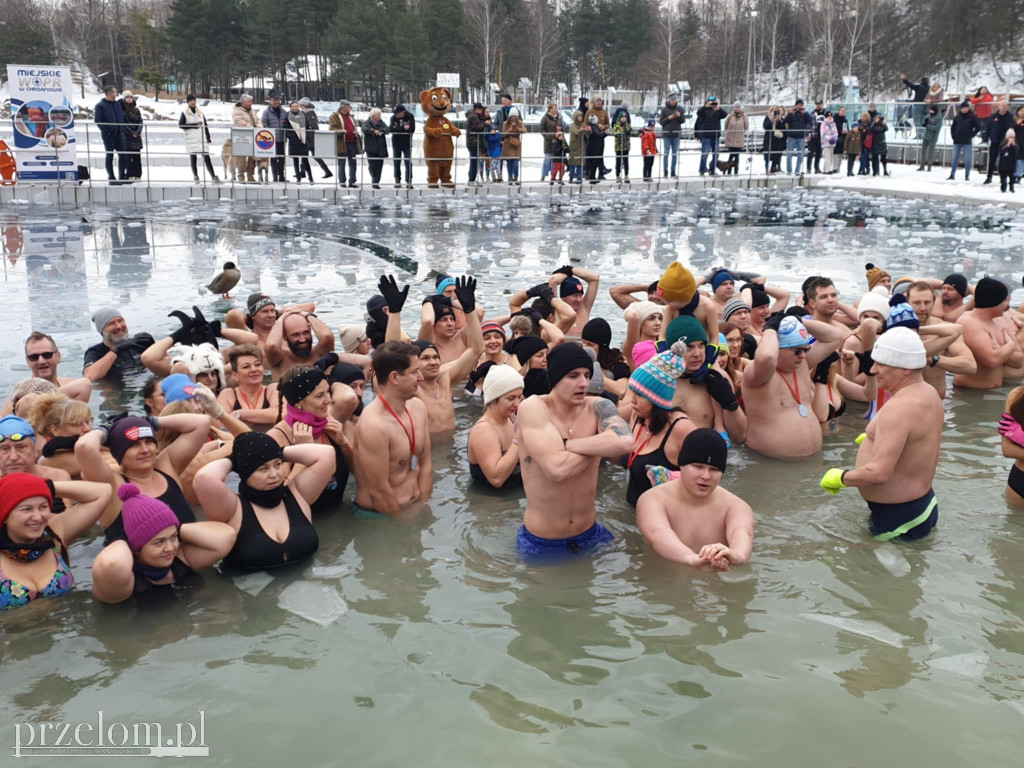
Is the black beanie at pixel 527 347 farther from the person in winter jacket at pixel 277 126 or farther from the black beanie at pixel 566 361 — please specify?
the person in winter jacket at pixel 277 126

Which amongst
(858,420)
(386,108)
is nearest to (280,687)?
(858,420)

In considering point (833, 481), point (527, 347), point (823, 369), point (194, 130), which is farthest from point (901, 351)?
point (194, 130)

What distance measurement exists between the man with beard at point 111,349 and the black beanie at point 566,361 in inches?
178

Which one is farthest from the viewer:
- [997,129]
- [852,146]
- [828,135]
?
[828,135]

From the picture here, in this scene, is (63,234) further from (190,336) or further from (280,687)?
(280,687)

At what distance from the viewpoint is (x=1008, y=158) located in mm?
18656

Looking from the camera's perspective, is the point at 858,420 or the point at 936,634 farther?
the point at 858,420

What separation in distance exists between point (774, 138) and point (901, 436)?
2193 centimetres

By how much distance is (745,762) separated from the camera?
3.37 m

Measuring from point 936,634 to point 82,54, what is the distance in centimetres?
7097

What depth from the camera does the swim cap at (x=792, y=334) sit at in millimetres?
5789

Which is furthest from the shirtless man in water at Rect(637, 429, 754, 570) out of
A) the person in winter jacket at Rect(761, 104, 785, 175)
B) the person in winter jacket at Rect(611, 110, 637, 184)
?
the person in winter jacket at Rect(761, 104, 785, 175)

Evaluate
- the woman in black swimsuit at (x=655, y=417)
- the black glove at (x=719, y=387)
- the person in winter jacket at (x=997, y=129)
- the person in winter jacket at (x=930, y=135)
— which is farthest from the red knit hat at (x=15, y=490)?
the person in winter jacket at (x=930, y=135)

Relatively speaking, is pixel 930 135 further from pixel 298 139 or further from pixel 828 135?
pixel 298 139
